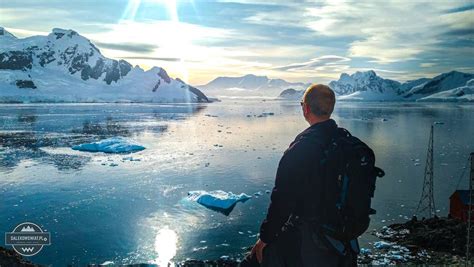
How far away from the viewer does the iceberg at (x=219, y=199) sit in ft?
44.0

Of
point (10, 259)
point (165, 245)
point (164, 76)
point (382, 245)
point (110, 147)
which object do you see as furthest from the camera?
point (164, 76)

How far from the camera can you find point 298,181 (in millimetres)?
2029

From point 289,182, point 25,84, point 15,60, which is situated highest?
point 15,60

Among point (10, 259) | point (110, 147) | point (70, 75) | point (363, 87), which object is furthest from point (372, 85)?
point (10, 259)

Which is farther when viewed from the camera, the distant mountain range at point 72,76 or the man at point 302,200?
the distant mountain range at point 72,76

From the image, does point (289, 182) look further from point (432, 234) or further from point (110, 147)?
point (110, 147)

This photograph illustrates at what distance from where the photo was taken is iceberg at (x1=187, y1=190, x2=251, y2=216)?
1341 cm

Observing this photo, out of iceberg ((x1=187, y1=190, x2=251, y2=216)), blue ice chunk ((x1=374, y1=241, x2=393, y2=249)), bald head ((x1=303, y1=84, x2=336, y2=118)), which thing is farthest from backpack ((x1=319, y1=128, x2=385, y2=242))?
iceberg ((x1=187, y1=190, x2=251, y2=216))

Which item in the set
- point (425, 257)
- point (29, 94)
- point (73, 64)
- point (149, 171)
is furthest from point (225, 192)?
point (73, 64)

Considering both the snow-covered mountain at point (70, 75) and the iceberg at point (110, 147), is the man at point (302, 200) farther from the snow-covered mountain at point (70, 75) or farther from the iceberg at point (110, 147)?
the snow-covered mountain at point (70, 75)

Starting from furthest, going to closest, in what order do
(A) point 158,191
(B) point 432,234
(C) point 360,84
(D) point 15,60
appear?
(C) point 360,84 → (D) point 15,60 → (A) point 158,191 → (B) point 432,234

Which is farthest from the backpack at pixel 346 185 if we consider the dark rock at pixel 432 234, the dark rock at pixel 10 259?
the dark rock at pixel 432 234

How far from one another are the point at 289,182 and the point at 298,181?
5cm

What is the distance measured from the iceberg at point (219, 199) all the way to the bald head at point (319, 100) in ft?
36.6
